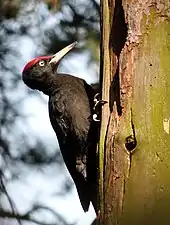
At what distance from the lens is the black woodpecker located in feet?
9.11

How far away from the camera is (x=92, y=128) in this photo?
9.03ft

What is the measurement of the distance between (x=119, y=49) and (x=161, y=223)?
56 centimetres

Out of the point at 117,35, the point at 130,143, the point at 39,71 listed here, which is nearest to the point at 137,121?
the point at 130,143

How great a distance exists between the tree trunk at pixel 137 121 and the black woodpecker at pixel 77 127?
2.69 ft

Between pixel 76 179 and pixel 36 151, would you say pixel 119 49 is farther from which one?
pixel 36 151

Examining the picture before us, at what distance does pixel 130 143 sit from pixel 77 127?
3.50 ft

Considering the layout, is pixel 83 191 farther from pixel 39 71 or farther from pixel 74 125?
pixel 39 71

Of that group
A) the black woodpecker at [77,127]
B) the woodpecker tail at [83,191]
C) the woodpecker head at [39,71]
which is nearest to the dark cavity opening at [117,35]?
the black woodpecker at [77,127]

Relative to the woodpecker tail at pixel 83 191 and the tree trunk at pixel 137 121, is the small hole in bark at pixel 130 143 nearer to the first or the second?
the tree trunk at pixel 137 121

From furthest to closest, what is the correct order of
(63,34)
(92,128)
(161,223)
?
(63,34), (92,128), (161,223)

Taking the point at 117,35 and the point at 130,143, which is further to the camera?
the point at 117,35

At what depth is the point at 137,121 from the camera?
1754 mm

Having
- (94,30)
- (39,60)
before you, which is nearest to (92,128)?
(39,60)

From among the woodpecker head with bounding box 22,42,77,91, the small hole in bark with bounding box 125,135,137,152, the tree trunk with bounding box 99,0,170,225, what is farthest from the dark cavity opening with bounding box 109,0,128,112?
the woodpecker head with bounding box 22,42,77,91
